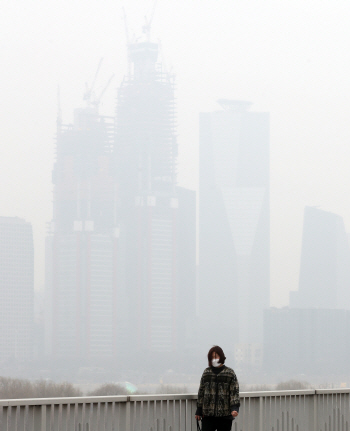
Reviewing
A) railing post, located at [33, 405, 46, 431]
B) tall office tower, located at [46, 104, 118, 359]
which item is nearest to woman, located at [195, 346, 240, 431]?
railing post, located at [33, 405, 46, 431]

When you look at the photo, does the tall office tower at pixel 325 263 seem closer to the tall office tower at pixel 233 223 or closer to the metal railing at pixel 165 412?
the tall office tower at pixel 233 223

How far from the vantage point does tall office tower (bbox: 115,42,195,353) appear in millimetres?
91125

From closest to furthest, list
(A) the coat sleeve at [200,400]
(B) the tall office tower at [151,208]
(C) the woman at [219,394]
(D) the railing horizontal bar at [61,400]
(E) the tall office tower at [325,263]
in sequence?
(D) the railing horizontal bar at [61,400]
(C) the woman at [219,394]
(A) the coat sleeve at [200,400]
(B) the tall office tower at [151,208]
(E) the tall office tower at [325,263]

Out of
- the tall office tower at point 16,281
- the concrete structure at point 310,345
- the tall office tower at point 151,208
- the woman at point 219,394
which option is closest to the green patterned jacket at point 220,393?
the woman at point 219,394

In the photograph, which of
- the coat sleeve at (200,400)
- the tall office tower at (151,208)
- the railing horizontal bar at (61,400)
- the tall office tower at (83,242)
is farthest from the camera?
the tall office tower at (151,208)

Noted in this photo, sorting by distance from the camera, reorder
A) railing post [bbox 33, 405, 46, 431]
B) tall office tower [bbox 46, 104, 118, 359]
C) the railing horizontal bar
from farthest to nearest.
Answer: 1. tall office tower [bbox 46, 104, 118, 359]
2. railing post [bbox 33, 405, 46, 431]
3. the railing horizontal bar

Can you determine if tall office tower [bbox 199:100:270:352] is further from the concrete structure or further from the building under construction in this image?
the concrete structure

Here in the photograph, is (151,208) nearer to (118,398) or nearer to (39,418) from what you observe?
(118,398)

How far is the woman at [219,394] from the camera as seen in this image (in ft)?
18.7

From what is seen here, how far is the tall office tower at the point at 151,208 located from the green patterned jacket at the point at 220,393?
83.9m

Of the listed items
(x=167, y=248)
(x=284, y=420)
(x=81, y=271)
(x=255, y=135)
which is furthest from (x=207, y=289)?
(x=284, y=420)

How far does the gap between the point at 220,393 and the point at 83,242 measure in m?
87.1

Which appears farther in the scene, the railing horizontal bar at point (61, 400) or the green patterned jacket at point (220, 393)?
the green patterned jacket at point (220, 393)

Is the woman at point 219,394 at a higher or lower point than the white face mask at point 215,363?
lower
